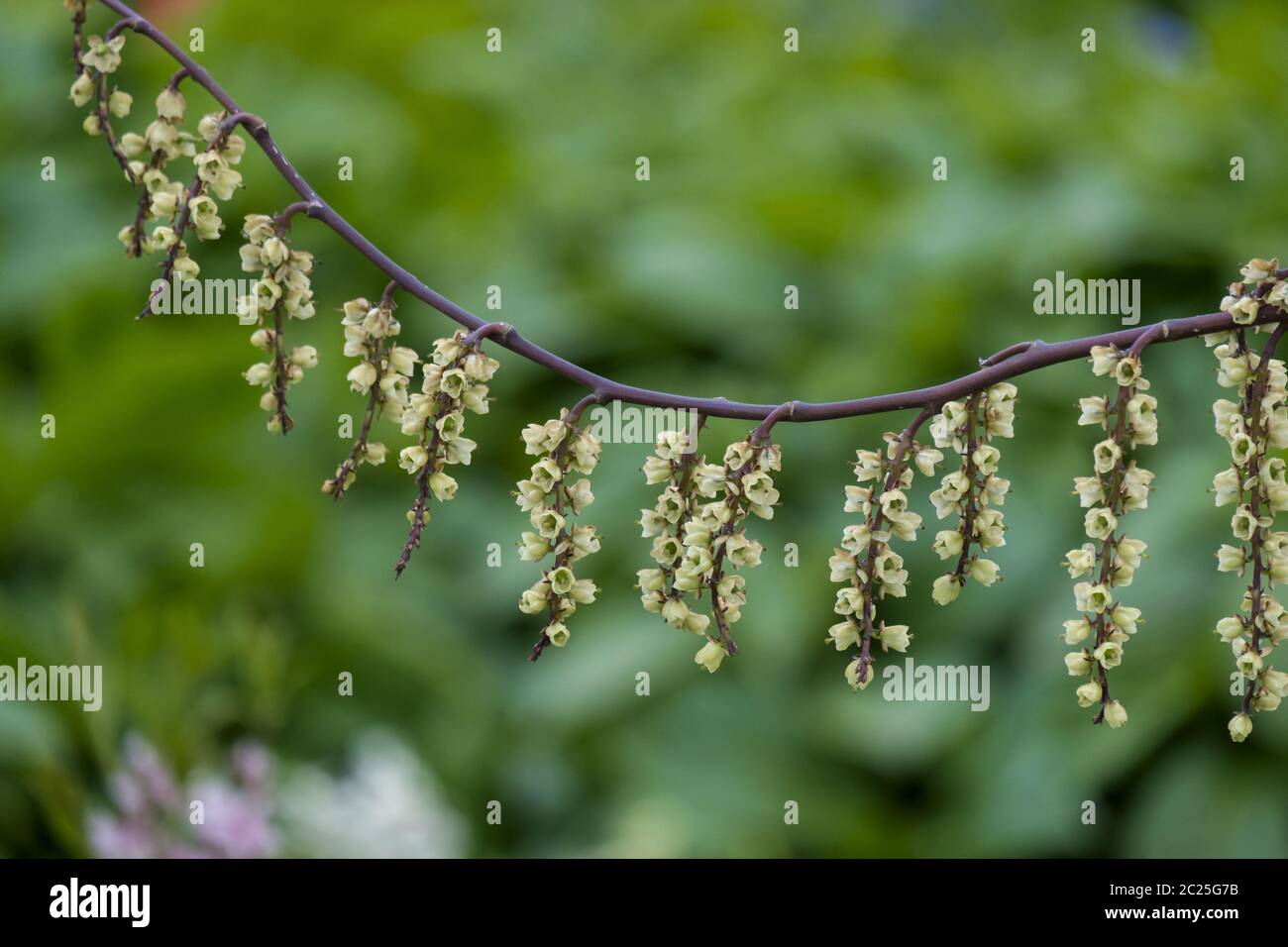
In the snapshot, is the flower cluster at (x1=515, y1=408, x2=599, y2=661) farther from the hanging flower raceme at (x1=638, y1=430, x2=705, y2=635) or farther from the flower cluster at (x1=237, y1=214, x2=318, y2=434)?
the flower cluster at (x1=237, y1=214, x2=318, y2=434)

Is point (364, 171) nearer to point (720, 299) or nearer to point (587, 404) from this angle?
point (720, 299)

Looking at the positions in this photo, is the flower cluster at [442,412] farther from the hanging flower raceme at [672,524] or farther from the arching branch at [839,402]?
the hanging flower raceme at [672,524]

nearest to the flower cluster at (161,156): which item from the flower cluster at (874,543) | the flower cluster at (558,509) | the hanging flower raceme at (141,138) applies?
the hanging flower raceme at (141,138)

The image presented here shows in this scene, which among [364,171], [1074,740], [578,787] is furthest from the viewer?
[364,171]

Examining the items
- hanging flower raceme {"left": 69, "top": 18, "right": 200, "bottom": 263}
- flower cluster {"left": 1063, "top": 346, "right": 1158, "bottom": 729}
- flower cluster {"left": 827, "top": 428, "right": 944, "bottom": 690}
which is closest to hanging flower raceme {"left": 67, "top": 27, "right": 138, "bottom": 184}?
hanging flower raceme {"left": 69, "top": 18, "right": 200, "bottom": 263}

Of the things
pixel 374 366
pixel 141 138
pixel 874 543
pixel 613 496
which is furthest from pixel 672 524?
pixel 613 496

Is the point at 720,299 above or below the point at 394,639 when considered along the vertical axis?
above

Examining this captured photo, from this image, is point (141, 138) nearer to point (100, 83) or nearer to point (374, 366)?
point (100, 83)

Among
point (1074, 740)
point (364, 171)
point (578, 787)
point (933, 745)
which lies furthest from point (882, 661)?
point (364, 171)
